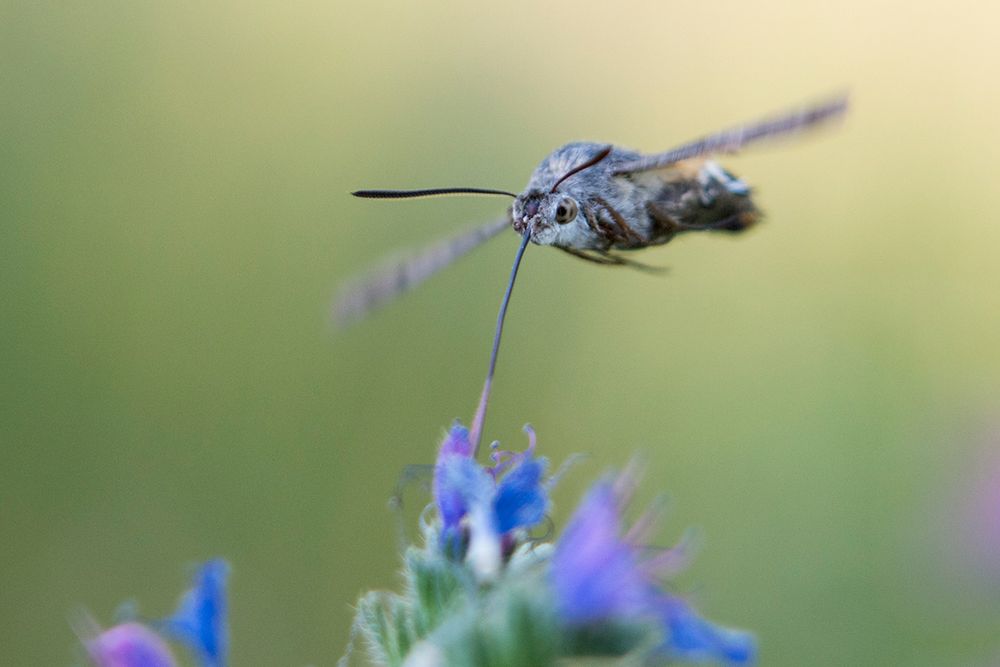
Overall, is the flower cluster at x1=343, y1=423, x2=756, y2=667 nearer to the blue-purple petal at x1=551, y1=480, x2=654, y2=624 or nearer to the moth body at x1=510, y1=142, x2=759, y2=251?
the blue-purple petal at x1=551, y1=480, x2=654, y2=624

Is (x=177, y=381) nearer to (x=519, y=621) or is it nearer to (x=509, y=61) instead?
(x=509, y=61)

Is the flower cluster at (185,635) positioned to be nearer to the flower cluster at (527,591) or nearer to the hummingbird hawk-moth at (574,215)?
the flower cluster at (527,591)

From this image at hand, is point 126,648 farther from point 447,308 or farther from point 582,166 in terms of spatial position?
point 447,308

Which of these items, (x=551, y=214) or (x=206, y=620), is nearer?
(x=206, y=620)

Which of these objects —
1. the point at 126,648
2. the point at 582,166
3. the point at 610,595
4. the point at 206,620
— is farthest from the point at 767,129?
the point at 126,648

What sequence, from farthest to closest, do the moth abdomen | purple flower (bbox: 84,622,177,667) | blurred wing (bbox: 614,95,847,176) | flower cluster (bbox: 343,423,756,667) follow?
the moth abdomen → blurred wing (bbox: 614,95,847,176) → purple flower (bbox: 84,622,177,667) → flower cluster (bbox: 343,423,756,667)

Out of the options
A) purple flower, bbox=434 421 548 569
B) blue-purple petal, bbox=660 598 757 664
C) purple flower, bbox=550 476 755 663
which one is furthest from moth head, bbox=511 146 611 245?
blue-purple petal, bbox=660 598 757 664

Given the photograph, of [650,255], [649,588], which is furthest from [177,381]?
[649,588]
